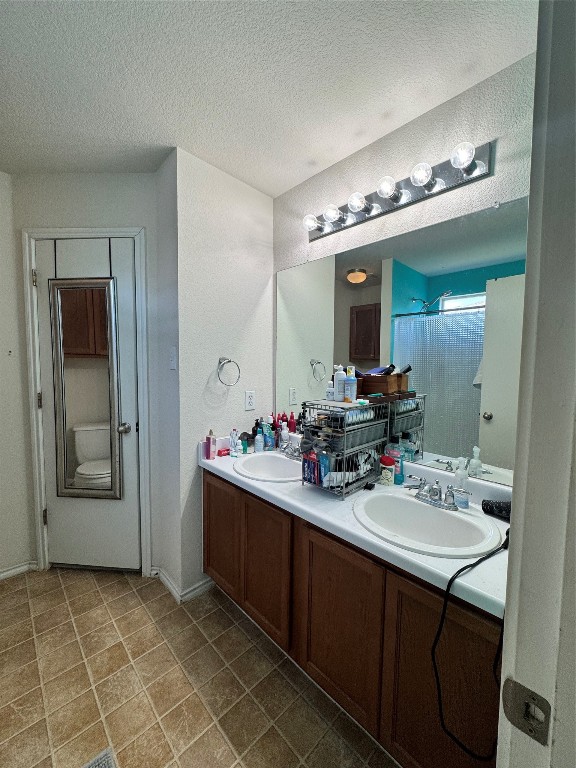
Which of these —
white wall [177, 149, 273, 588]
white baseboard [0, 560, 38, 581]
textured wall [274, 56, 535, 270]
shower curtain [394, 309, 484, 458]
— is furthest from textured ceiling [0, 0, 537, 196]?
white baseboard [0, 560, 38, 581]

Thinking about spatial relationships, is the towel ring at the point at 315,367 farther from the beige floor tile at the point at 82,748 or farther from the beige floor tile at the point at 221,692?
the beige floor tile at the point at 82,748

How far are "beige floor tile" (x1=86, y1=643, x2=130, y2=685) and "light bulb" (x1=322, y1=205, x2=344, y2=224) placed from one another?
238cm

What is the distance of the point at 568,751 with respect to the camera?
35cm

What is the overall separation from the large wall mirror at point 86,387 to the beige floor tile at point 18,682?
819 millimetres

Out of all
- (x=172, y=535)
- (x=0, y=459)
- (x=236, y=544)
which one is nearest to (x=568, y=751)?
(x=236, y=544)

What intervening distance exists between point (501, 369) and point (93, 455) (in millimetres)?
2302

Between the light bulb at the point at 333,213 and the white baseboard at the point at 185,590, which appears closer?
the light bulb at the point at 333,213

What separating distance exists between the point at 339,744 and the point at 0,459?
2.25 m

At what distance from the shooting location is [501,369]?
50.2 inches

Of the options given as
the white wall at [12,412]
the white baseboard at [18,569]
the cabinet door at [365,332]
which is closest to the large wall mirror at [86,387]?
the white wall at [12,412]

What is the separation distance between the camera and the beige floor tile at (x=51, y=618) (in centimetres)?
165

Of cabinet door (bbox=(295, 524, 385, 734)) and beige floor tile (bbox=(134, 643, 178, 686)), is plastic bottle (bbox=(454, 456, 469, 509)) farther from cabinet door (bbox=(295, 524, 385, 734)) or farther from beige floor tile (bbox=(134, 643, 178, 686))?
beige floor tile (bbox=(134, 643, 178, 686))

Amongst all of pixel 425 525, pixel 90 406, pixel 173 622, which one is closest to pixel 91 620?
pixel 173 622

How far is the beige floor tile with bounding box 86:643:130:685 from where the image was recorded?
1.41 metres
